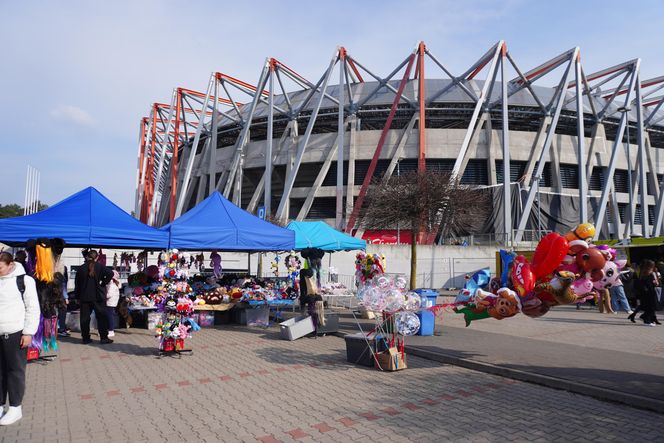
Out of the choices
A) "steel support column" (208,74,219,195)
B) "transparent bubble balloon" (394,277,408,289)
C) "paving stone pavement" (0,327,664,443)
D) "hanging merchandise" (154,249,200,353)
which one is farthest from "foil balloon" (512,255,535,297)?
"steel support column" (208,74,219,195)

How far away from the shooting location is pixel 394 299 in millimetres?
6773

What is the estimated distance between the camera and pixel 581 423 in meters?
4.66

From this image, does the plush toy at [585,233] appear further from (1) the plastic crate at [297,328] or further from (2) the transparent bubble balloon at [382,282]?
(1) the plastic crate at [297,328]

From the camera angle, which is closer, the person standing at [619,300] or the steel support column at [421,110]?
the person standing at [619,300]

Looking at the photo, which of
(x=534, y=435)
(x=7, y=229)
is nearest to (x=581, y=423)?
(x=534, y=435)

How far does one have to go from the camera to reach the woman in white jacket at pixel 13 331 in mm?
4387

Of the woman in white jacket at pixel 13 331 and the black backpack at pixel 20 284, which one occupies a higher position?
the black backpack at pixel 20 284

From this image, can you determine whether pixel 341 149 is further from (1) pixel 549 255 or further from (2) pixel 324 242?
(1) pixel 549 255

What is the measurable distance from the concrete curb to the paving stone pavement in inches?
5.7

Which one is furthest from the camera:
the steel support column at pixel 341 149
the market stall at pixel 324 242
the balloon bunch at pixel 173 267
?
the steel support column at pixel 341 149

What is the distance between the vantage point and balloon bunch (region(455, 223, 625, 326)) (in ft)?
20.3

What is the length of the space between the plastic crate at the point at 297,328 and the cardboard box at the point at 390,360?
2.92 metres

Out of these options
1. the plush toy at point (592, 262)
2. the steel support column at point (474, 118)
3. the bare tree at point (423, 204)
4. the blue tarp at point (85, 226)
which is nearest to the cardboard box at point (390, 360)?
the plush toy at point (592, 262)

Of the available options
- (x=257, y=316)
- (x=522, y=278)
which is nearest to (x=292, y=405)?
(x=522, y=278)
